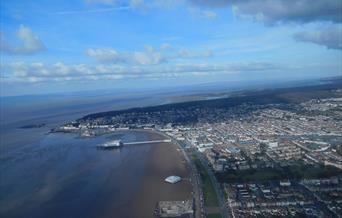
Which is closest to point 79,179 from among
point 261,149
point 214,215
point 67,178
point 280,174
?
point 67,178

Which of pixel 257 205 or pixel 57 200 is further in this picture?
pixel 57 200

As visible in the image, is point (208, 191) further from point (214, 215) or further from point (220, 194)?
point (214, 215)

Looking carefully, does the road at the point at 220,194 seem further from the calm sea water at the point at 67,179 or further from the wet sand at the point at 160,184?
the calm sea water at the point at 67,179

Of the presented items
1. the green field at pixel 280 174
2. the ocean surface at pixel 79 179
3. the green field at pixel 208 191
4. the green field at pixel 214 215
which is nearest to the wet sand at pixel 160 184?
the ocean surface at pixel 79 179

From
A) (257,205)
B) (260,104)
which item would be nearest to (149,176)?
(257,205)

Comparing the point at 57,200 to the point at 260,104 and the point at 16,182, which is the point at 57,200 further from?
the point at 260,104

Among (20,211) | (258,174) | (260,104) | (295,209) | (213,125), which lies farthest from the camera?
(260,104)

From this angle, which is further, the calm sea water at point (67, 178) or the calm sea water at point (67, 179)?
the calm sea water at point (67, 179)
